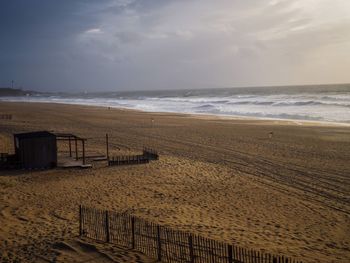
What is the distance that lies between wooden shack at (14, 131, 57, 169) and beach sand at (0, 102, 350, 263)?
783 millimetres

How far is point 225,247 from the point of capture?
9547mm

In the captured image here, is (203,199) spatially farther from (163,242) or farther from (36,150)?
(36,150)

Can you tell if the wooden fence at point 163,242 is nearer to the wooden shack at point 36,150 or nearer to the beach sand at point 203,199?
the beach sand at point 203,199

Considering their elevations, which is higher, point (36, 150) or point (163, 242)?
point (36, 150)

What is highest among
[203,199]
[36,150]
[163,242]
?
[36,150]

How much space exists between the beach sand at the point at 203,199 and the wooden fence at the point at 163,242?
44 cm

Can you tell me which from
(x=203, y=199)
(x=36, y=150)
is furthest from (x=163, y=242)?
(x=36, y=150)

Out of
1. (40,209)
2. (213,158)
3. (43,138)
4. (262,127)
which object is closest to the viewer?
(40,209)

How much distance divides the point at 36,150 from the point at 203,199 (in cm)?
1055

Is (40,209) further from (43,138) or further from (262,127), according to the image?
(262,127)

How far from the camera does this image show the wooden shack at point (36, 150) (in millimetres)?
20312

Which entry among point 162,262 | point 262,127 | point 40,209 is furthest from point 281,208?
point 262,127

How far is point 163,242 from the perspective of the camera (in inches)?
412

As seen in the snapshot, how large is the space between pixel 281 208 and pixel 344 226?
256 cm
